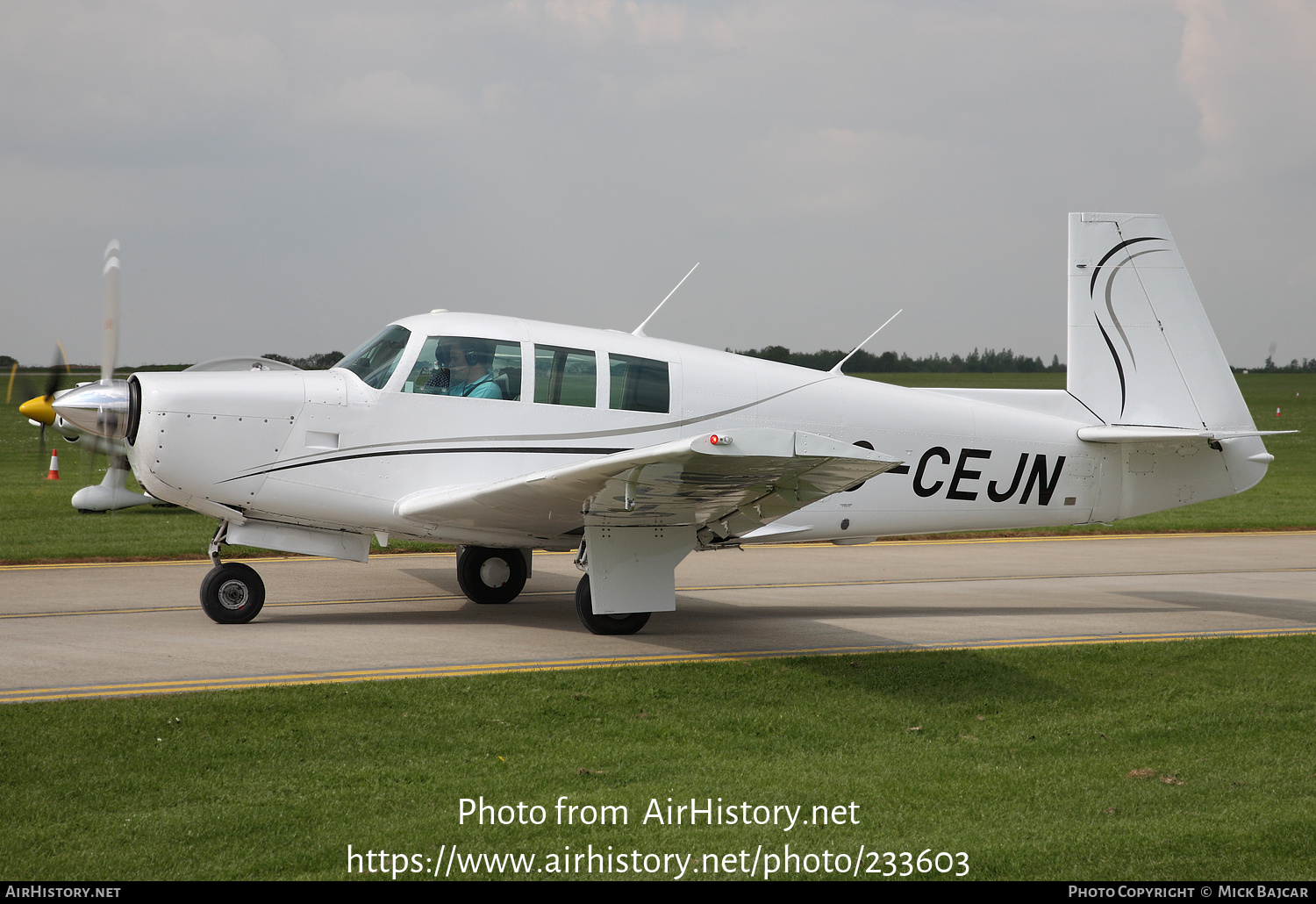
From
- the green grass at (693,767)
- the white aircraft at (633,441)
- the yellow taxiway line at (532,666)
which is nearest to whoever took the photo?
the green grass at (693,767)

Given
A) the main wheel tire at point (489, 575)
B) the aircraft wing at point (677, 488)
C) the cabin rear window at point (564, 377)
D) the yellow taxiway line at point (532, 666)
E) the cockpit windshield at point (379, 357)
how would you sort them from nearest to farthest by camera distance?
the aircraft wing at point (677, 488), the yellow taxiway line at point (532, 666), the cockpit windshield at point (379, 357), the cabin rear window at point (564, 377), the main wheel tire at point (489, 575)

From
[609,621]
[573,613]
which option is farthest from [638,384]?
[573,613]

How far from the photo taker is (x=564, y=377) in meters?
9.23

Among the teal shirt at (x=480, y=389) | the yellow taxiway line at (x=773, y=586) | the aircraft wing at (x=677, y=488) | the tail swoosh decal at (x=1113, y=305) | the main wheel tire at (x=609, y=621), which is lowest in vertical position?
the yellow taxiway line at (x=773, y=586)

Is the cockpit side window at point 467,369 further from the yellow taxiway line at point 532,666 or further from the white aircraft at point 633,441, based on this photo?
the yellow taxiway line at point 532,666

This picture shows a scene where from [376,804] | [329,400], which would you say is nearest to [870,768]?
[376,804]

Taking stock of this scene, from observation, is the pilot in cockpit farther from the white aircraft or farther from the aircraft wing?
the aircraft wing

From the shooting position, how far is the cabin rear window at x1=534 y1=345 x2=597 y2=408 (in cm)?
917

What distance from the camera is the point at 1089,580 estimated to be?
13.3 meters

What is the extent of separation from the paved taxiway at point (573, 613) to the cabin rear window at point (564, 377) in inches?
82.0

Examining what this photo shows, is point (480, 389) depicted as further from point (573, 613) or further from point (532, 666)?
point (573, 613)

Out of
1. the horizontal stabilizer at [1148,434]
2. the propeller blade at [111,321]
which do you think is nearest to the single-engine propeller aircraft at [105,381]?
the propeller blade at [111,321]

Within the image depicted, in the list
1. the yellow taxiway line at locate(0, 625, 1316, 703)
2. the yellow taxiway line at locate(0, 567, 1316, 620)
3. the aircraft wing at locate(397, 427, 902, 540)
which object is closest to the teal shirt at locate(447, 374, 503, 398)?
the aircraft wing at locate(397, 427, 902, 540)

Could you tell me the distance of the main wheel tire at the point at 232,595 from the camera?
30.2 ft
